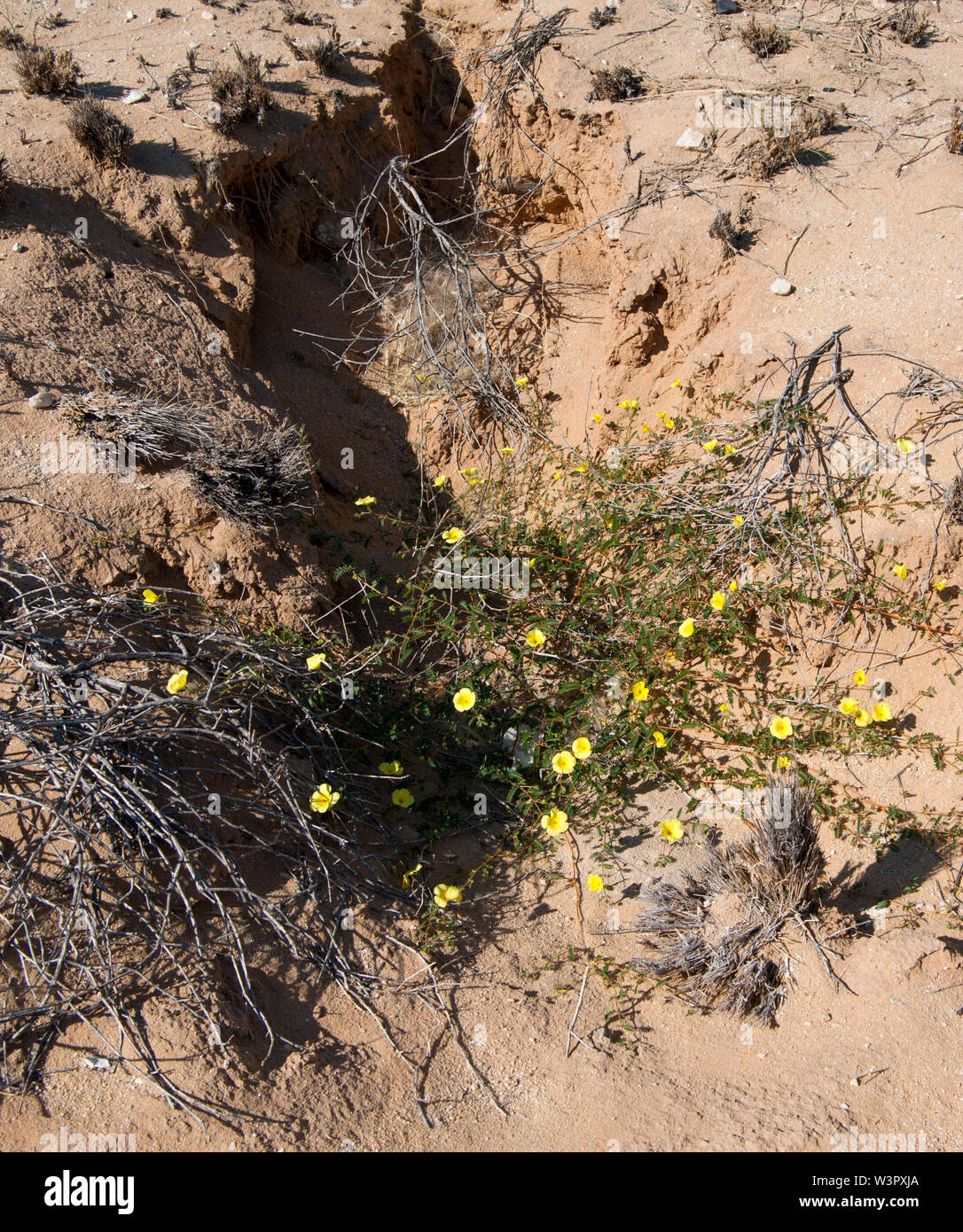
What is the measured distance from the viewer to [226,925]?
2.57 meters

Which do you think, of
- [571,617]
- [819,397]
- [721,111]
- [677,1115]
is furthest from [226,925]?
[721,111]

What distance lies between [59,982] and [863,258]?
4.77 m

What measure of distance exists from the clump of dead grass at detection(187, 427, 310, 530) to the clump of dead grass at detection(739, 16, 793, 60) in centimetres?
403

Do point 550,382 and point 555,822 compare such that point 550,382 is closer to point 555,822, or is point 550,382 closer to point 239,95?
point 239,95

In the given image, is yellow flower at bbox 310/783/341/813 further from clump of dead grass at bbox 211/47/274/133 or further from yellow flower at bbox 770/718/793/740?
clump of dead grass at bbox 211/47/274/133

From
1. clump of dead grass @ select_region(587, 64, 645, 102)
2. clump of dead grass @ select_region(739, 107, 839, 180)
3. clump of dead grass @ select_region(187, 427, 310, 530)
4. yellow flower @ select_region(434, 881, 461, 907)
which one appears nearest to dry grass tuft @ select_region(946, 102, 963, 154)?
clump of dead grass @ select_region(739, 107, 839, 180)

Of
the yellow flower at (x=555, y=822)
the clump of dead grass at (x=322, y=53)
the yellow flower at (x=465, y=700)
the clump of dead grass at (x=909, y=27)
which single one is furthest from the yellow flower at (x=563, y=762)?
the clump of dead grass at (x=909, y=27)

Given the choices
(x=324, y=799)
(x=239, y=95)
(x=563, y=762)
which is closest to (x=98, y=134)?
(x=239, y=95)

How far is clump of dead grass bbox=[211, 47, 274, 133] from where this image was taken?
444cm

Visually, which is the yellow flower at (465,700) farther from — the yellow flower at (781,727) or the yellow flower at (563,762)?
the yellow flower at (781,727)

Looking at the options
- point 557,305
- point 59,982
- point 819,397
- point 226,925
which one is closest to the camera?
point 59,982

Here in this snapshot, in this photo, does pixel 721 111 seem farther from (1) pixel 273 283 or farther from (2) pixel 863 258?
(1) pixel 273 283

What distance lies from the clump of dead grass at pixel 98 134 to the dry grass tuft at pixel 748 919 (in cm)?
432

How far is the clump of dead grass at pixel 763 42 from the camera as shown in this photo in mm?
5031
